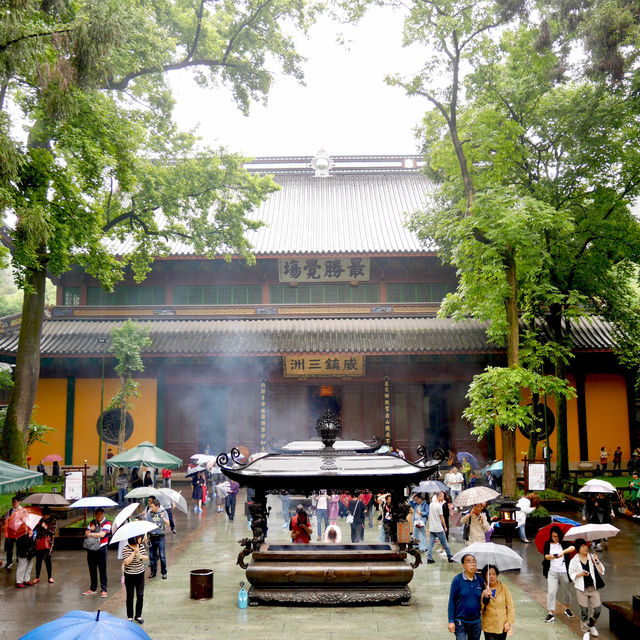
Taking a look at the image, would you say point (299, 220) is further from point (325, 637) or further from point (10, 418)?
point (325, 637)

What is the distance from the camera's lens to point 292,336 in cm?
2238

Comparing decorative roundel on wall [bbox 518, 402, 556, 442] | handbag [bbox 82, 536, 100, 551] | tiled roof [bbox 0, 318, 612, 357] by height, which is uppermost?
tiled roof [bbox 0, 318, 612, 357]

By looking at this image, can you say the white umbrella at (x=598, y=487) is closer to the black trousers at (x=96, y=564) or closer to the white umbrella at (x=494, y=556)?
the white umbrella at (x=494, y=556)

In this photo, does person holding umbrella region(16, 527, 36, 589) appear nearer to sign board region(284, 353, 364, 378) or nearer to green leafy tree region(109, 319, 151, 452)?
green leafy tree region(109, 319, 151, 452)

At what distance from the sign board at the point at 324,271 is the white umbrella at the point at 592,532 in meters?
16.2

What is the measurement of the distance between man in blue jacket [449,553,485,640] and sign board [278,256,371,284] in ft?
59.1

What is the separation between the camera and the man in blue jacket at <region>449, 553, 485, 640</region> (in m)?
6.45

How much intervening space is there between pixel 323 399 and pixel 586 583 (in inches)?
631

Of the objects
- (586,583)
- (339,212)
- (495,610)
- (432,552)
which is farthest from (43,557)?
(339,212)

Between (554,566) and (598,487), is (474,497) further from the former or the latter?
(598,487)

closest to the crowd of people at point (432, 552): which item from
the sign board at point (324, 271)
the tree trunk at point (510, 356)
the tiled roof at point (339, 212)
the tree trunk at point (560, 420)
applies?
the tree trunk at point (510, 356)

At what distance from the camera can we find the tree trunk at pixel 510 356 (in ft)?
50.2

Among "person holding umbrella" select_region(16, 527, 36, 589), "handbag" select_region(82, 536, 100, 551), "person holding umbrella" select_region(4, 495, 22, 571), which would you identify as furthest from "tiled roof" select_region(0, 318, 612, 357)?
"handbag" select_region(82, 536, 100, 551)

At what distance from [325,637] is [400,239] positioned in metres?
18.5
